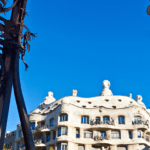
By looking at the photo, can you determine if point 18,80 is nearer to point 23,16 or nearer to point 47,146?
point 23,16

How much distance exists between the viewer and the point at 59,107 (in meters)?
43.9

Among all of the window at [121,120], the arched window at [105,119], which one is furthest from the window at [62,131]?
the window at [121,120]

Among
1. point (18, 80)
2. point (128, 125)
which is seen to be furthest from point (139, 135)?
point (18, 80)

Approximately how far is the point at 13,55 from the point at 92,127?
1235 inches

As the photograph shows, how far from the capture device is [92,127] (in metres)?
43.4

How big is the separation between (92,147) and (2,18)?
32.7m

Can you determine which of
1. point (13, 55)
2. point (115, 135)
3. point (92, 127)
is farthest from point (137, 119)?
point (13, 55)

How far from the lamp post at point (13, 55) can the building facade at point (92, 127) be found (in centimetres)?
2879

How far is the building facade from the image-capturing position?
42.0 meters

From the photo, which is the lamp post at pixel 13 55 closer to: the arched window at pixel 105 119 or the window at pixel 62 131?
the window at pixel 62 131

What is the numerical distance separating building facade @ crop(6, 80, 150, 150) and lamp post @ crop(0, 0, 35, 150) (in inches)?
1134

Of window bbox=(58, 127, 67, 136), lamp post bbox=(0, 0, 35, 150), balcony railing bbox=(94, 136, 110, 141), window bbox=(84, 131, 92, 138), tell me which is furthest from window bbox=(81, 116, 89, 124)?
lamp post bbox=(0, 0, 35, 150)

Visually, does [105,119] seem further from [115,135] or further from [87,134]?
[87,134]

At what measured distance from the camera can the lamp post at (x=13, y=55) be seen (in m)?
12.5
